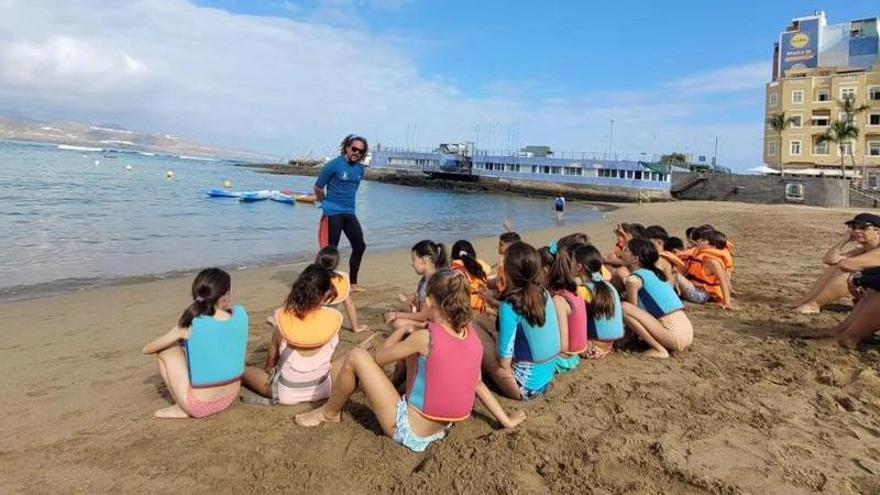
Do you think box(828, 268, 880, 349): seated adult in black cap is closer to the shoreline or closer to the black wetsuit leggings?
the black wetsuit leggings

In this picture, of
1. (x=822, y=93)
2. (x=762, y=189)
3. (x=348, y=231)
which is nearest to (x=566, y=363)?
(x=348, y=231)

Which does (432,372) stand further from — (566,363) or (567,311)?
(566,363)

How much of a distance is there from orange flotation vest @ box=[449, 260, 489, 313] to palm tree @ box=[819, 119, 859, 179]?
48.5 meters

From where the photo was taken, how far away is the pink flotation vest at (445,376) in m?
2.84

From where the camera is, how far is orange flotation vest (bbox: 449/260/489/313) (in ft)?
14.7

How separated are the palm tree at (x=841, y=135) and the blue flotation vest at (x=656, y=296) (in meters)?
47.6

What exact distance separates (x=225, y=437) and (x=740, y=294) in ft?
21.7

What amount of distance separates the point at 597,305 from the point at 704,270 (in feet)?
9.78

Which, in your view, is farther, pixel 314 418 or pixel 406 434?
pixel 314 418

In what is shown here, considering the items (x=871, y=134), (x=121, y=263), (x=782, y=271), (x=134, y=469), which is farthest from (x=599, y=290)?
(x=871, y=134)

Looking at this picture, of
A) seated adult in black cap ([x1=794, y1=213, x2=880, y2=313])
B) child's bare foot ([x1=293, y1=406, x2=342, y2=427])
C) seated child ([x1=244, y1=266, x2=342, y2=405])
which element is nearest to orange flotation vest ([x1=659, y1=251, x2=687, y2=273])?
seated adult in black cap ([x1=794, y1=213, x2=880, y2=313])

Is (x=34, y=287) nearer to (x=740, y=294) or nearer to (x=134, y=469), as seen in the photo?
(x=134, y=469)

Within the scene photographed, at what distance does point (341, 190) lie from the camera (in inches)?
272

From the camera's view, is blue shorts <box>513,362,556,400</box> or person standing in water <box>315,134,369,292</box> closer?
blue shorts <box>513,362,556,400</box>
